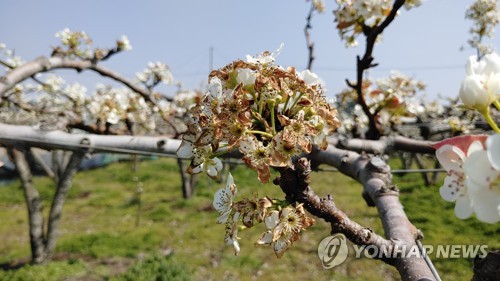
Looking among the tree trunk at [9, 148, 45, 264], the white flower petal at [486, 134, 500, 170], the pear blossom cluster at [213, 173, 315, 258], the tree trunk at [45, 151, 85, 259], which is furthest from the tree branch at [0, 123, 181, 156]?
the tree trunk at [9, 148, 45, 264]

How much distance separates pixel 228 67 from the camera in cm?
87

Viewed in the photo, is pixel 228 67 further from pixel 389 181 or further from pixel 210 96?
pixel 389 181

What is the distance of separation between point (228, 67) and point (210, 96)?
8 centimetres

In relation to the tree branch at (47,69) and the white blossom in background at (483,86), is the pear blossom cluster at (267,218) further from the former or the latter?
the tree branch at (47,69)

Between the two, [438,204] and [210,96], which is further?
[438,204]

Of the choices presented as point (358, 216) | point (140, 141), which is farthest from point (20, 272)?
point (358, 216)

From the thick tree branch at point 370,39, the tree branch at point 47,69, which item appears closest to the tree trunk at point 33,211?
the tree branch at point 47,69

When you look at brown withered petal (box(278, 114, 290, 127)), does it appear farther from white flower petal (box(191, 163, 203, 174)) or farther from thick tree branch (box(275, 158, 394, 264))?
white flower petal (box(191, 163, 203, 174))

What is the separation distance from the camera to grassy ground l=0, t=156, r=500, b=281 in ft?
14.7

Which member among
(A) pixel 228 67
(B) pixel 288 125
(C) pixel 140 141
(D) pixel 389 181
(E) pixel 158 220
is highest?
(A) pixel 228 67

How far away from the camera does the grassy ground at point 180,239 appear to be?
14.7 ft

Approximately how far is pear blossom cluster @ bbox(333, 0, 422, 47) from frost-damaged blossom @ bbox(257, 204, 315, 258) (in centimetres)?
163

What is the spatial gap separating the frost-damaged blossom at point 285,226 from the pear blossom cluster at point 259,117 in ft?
0.27

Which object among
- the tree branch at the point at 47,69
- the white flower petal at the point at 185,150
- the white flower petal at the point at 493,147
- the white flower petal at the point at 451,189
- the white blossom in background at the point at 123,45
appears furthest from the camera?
the white blossom in background at the point at 123,45
